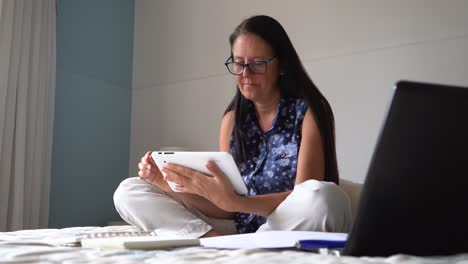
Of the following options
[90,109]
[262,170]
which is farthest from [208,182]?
[90,109]

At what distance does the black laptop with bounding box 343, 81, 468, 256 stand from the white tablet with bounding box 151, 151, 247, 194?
58cm

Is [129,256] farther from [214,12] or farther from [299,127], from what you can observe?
[214,12]

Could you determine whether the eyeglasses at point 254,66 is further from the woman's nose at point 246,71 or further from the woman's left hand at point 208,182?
the woman's left hand at point 208,182

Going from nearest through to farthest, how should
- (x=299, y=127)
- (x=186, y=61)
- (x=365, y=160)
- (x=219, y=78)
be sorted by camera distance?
(x=299, y=127), (x=365, y=160), (x=219, y=78), (x=186, y=61)

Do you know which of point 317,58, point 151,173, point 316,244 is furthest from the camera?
point 317,58

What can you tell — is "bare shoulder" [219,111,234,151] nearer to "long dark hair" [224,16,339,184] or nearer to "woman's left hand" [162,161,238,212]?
"long dark hair" [224,16,339,184]

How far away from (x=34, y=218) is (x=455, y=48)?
94.4 inches

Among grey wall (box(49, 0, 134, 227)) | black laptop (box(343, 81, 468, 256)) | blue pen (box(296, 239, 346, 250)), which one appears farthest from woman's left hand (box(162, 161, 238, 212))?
grey wall (box(49, 0, 134, 227))

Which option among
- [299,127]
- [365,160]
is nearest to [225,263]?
[299,127]

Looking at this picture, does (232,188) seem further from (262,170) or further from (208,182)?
(262,170)

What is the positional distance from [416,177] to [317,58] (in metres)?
2.27

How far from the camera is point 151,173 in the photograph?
1498mm

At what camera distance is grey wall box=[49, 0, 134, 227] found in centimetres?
320

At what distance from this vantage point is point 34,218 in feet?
9.35
